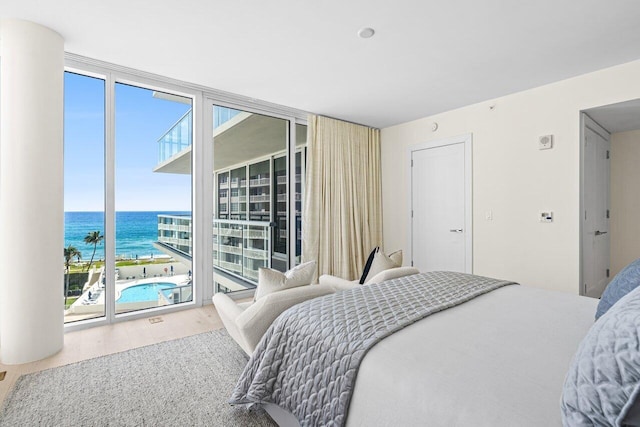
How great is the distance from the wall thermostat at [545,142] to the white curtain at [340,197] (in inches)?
90.6

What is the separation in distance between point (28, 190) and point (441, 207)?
445 cm

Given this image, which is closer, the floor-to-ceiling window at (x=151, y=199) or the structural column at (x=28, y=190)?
the structural column at (x=28, y=190)

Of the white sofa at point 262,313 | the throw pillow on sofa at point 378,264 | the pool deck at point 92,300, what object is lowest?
the pool deck at point 92,300

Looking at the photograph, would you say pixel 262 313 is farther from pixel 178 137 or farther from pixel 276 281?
pixel 178 137

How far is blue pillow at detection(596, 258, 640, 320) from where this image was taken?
1368 mm

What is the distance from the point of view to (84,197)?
3.10 m

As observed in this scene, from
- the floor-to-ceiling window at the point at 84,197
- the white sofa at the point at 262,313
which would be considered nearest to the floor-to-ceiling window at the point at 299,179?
the floor-to-ceiling window at the point at 84,197

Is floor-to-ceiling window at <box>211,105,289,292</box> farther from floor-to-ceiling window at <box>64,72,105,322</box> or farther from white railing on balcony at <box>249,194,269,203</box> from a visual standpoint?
floor-to-ceiling window at <box>64,72,105,322</box>

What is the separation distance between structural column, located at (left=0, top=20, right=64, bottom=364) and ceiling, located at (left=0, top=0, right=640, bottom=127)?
25 centimetres

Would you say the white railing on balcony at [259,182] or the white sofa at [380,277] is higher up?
the white railing on balcony at [259,182]

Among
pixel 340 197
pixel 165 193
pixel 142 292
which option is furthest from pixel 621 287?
pixel 142 292

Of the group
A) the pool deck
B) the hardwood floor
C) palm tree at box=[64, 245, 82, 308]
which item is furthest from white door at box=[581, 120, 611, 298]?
palm tree at box=[64, 245, 82, 308]

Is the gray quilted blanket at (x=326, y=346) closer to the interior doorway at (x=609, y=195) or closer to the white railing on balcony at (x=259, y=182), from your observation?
the interior doorway at (x=609, y=195)

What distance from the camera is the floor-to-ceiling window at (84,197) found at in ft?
9.98
